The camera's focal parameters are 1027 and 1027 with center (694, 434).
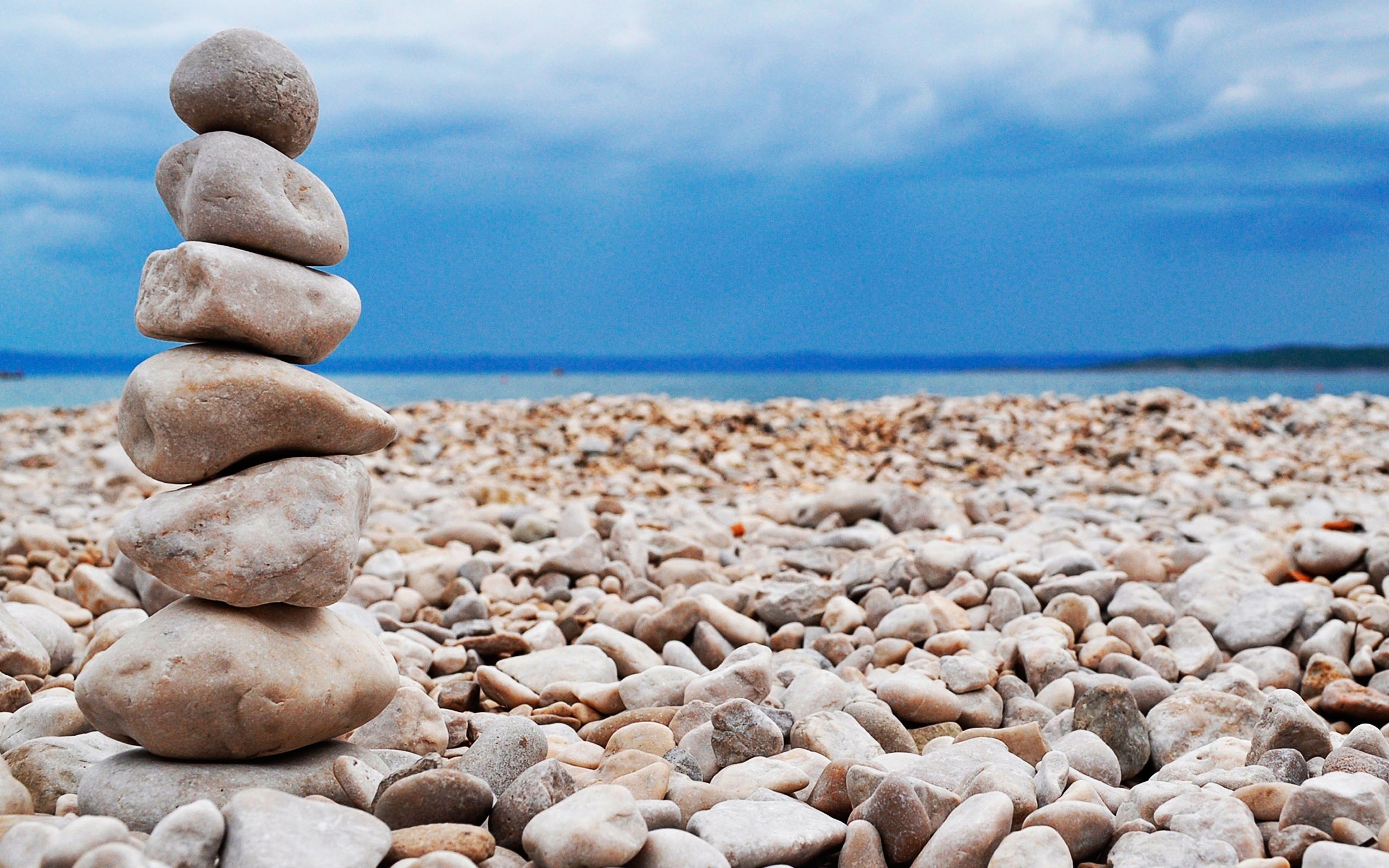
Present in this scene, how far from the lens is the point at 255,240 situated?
2934mm

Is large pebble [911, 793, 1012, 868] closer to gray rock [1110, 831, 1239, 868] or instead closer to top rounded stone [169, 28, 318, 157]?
gray rock [1110, 831, 1239, 868]

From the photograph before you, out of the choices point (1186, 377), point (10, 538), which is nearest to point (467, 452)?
point (10, 538)

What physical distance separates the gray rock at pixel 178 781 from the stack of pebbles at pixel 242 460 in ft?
0.04

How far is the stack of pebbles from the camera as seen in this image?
2746 millimetres

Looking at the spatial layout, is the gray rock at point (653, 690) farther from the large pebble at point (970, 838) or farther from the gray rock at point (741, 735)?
the large pebble at point (970, 838)

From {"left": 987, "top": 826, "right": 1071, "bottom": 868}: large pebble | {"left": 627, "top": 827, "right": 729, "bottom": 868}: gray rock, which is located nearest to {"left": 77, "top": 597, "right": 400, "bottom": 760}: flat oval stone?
{"left": 627, "top": 827, "right": 729, "bottom": 868}: gray rock

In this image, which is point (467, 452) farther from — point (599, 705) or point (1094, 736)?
point (1094, 736)

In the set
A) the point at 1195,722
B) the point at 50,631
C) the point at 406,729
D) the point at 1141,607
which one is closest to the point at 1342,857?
the point at 1195,722

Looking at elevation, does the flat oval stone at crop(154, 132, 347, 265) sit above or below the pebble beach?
above

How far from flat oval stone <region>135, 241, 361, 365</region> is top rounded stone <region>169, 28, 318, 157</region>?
1.42 ft

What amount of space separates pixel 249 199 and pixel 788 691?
97.8 inches

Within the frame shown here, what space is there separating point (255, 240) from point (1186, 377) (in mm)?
57620

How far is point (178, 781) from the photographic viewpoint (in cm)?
269

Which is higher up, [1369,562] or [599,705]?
[1369,562]
